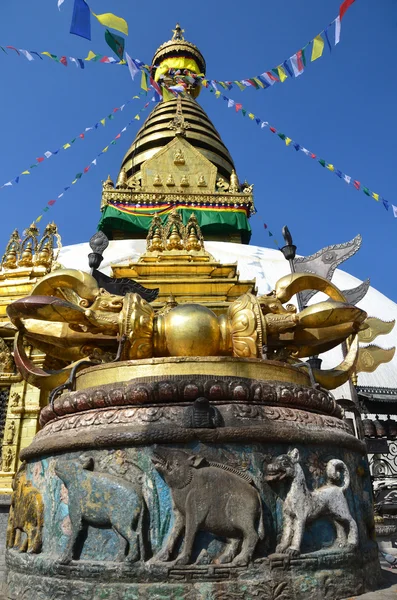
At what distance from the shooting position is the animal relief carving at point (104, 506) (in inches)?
101

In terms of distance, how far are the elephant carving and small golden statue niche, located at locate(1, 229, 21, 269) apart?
6271 millimetres

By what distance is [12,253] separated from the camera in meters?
8.91

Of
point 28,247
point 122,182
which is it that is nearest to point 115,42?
→ point 28,247

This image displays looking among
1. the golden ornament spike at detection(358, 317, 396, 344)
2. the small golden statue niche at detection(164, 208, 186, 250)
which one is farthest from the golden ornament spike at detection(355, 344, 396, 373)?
the small golden statue niche at detection(164, 208, 186, 250)

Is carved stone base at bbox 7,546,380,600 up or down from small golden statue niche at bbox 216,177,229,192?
down

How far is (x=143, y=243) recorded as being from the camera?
18.1 meters

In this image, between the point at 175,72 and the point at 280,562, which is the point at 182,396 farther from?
the point at 175,72

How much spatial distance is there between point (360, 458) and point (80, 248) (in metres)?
17.6

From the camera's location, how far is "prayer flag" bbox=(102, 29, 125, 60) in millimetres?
10523

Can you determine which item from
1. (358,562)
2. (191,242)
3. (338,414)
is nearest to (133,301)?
(338,414)

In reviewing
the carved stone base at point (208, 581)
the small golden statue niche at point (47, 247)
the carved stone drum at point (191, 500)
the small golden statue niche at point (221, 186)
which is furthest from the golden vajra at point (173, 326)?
the small golden statue niche at point (221, 186)

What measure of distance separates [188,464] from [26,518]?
1205 mm

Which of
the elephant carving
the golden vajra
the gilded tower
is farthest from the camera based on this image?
the gilded tower

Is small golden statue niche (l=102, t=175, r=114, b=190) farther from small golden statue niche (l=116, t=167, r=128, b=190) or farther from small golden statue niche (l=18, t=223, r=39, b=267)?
small golden statue niche (l=18, t=223, r=39, b=267)
